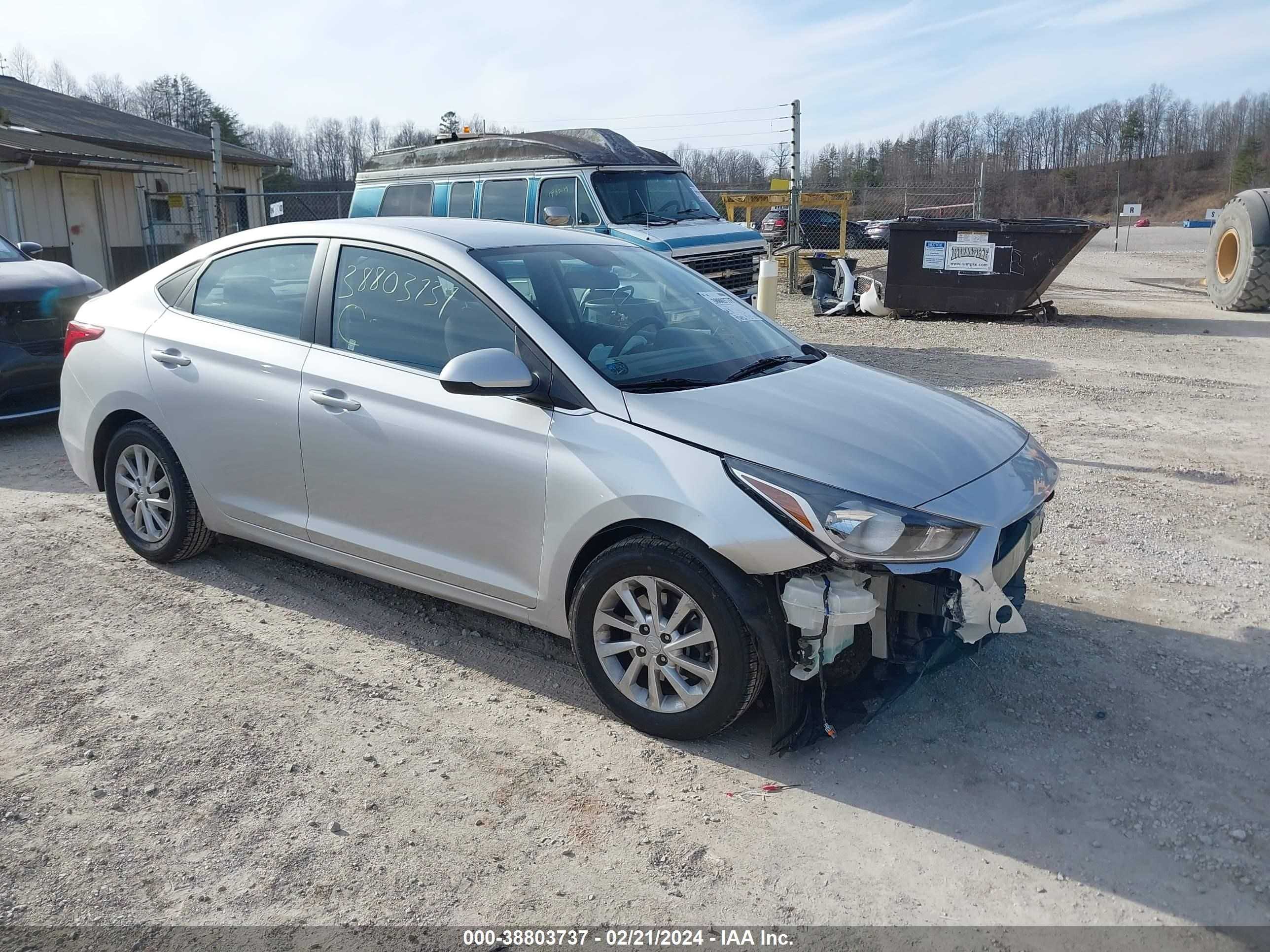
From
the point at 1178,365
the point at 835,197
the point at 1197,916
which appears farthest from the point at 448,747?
the point at 835,197

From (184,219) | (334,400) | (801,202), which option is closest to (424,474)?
(334,400)

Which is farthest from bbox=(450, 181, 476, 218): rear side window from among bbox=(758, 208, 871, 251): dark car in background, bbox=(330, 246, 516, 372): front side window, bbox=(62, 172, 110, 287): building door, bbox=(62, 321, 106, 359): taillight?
bbox=(758, 208, 871, 251): dark car in background

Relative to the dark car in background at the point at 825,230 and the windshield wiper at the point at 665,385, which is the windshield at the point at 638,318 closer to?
the windshield wiper at the point at 665,385

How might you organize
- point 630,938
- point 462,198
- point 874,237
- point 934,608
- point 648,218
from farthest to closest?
point 874,237 → point 462,198 → point 648,218 → point 934,608 → point 630,938

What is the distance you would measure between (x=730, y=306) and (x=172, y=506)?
9.27ft

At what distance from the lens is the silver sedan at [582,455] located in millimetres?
3113

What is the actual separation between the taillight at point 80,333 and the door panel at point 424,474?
5.13ft

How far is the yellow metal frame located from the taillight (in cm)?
1319

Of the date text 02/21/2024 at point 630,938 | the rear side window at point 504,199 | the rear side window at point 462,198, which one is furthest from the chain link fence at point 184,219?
the date text 02/21/2024 at point 630,938

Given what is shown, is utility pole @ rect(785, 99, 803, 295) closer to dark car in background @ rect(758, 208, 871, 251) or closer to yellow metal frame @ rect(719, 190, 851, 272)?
yellow metal frame @ rect(719, 190, 851, 272)

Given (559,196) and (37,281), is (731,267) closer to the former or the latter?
(559,196)

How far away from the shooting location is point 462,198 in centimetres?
1122

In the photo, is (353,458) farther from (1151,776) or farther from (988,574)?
(1151,776)

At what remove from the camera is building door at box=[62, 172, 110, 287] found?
18.7 metres
